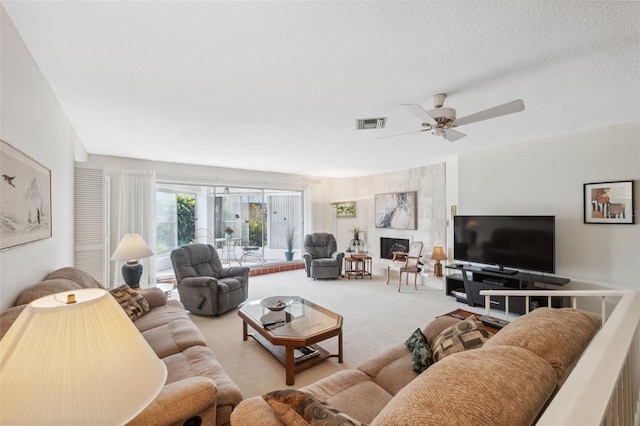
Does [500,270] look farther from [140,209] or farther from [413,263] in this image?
[140,209]

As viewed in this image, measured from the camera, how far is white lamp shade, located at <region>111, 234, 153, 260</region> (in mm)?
3232

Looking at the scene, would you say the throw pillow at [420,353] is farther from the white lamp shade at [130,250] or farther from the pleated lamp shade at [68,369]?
the white lamp shade at [130,250]

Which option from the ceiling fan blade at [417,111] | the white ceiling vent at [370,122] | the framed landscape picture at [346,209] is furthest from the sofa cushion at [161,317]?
the framed landscape picture at [346,209]

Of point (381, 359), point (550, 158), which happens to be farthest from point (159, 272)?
point (550, 158)

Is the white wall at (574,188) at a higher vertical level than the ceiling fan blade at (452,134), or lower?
lower

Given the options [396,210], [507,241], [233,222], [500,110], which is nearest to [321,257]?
[396,210]

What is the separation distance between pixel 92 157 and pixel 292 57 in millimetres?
4610

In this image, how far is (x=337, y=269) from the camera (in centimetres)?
605

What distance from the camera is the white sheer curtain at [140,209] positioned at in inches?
190

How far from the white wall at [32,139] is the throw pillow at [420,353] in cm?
238

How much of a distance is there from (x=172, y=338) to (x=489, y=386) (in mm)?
2189

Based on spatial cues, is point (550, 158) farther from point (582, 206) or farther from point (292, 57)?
point (292, 57)

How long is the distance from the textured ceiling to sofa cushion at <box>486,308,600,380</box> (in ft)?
5.02

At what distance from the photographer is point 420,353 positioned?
179 centimetres
